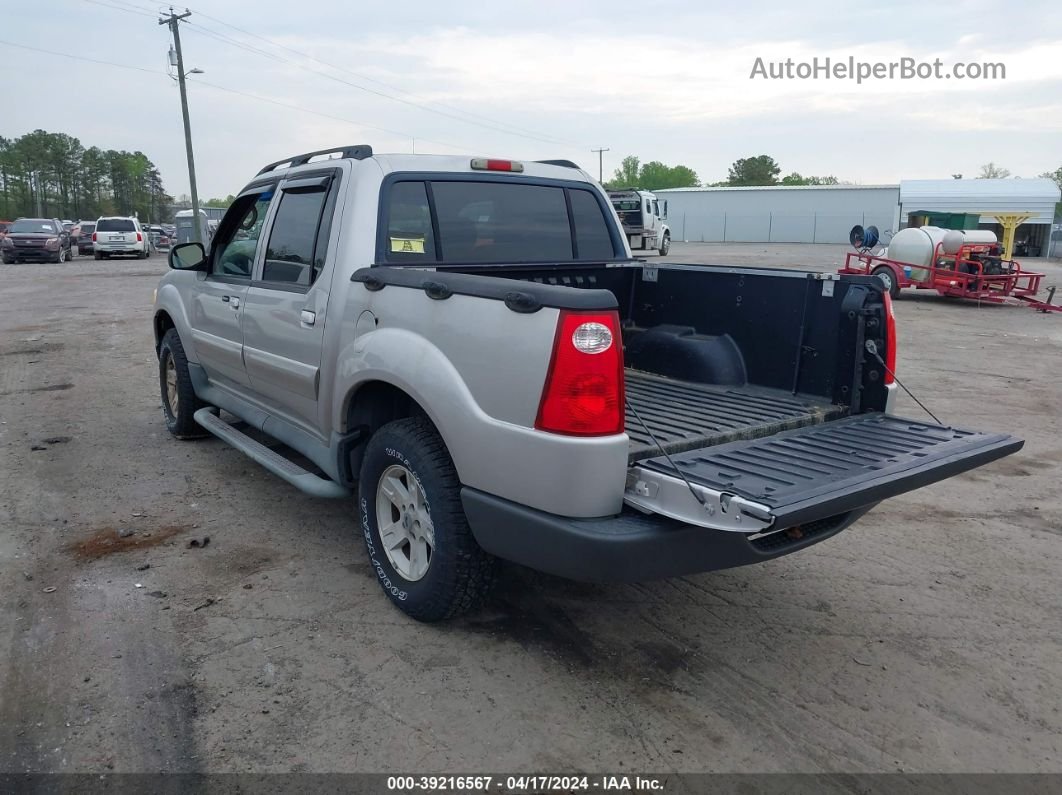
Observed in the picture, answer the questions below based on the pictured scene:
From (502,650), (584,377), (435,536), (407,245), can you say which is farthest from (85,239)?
(584,377)

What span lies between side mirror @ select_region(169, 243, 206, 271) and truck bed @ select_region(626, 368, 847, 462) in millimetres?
3142

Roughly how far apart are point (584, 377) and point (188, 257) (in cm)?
415

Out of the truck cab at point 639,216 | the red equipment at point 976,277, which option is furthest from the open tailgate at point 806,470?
the truck cab at point 639,216

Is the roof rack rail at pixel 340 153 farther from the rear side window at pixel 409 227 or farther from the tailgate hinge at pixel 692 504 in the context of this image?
the tailgate hinge at pixel 692 504

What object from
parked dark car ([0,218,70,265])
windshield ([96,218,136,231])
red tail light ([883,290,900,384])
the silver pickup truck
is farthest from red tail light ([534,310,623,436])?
windshield ([96,218,136,231])

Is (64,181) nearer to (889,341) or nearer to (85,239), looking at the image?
(85,239)

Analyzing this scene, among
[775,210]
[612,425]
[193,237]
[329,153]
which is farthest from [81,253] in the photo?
[775,210]

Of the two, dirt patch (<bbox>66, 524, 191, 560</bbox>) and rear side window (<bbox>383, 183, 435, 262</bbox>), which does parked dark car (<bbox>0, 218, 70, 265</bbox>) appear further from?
rear side window (<bbox>383, 183, 435, 262</bbox>)

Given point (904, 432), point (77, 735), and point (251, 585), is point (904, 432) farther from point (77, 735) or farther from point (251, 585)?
point (77, 735)

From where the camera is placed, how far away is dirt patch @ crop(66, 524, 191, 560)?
14.6 ft

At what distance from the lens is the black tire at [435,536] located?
329 cm

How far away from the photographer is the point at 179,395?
20.7 ft

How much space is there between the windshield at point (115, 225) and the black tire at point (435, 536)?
35.0 meters

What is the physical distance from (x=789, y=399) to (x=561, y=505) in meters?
1.80
